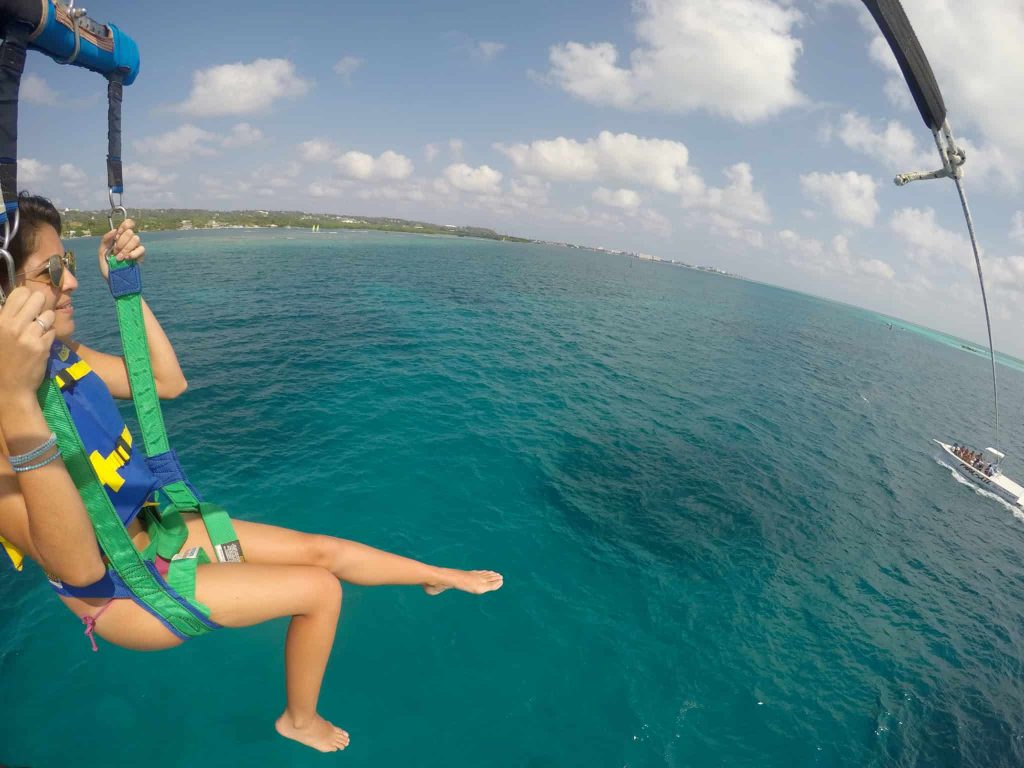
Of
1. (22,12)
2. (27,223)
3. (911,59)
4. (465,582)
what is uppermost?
(911,59)

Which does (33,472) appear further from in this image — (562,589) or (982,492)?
(982,492)

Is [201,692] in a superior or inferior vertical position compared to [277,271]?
inferior

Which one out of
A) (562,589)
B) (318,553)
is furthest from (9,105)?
(562,589)

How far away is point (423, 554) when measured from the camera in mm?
10773

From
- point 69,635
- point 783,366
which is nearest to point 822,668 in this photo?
point 69,635

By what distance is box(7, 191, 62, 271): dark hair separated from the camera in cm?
261

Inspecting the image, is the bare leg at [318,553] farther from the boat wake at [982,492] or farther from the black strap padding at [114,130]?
the boat wake at [982,492]

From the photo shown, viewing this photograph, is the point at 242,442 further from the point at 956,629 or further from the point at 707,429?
the point at 956,629

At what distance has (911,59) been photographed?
307 centimetres

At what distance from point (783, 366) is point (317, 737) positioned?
5138 cm

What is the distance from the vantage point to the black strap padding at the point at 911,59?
9.61 ft

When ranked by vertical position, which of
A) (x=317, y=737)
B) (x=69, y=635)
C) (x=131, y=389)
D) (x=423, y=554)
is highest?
(x=131, y=389)

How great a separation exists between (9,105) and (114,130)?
1.50 metres

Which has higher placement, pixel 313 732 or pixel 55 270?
pixel 55 270
